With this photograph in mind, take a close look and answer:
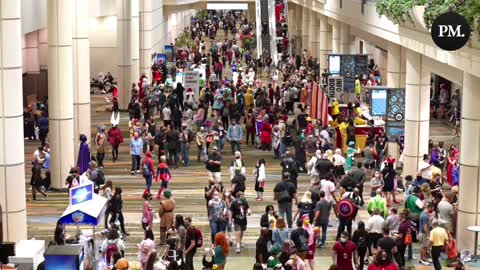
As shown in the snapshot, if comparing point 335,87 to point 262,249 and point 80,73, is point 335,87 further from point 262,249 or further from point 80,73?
point 262,249

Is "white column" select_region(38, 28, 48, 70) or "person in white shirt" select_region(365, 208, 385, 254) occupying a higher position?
"white column" select_region(38, 28, 48, 70)

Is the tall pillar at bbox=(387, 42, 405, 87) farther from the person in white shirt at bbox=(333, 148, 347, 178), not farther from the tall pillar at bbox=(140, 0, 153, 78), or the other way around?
the tall pillar at bbox=(140, 0, 153, 78)

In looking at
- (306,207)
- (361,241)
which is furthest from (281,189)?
(361,241)

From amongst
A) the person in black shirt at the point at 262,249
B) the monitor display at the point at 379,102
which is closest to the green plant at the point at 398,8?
the monitor display at the point at 379,102

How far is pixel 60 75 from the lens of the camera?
82.7ft

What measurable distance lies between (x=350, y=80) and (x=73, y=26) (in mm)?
12483

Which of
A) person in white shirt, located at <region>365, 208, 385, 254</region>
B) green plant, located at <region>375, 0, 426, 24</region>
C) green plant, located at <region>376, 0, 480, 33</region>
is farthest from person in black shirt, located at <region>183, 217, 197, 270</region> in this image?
green plant, located at <region>375, 0, 426, 24</region>

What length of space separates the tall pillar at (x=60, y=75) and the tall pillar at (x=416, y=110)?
8.87m

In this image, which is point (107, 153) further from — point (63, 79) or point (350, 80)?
point (350, 80)

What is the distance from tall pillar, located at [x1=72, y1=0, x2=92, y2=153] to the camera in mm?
28047

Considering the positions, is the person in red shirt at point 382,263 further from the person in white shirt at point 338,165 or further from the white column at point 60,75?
the white column at point 60,75

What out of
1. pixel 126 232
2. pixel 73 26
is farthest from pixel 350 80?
pixel 126 232

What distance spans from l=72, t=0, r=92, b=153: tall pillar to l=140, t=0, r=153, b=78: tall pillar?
1739cm

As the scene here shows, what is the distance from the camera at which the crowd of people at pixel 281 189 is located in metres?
17.6
